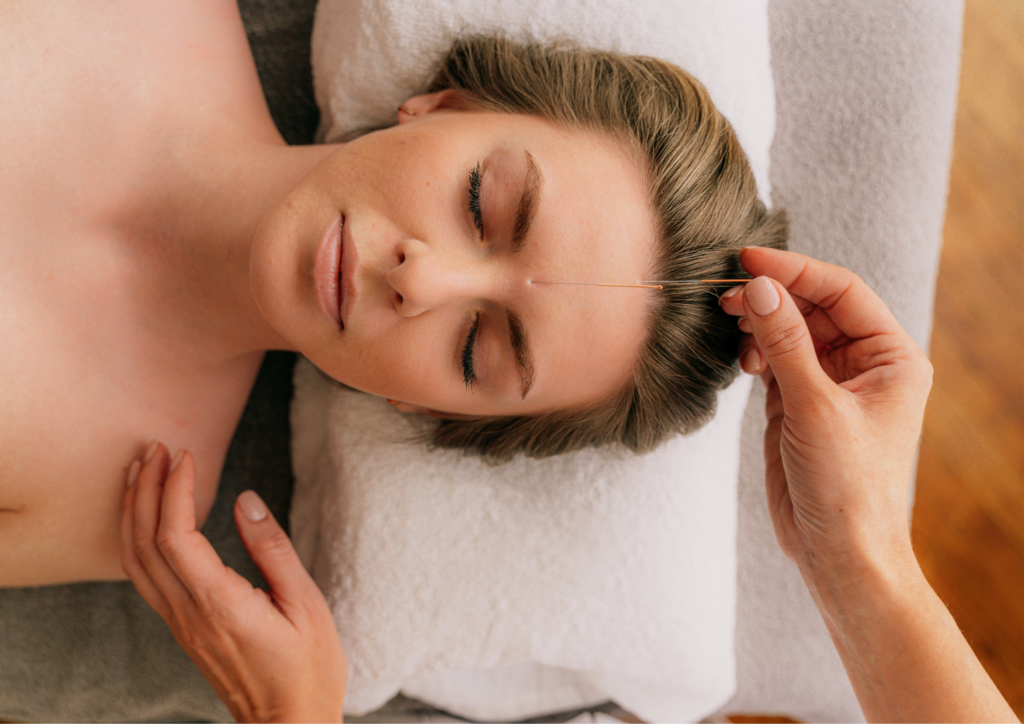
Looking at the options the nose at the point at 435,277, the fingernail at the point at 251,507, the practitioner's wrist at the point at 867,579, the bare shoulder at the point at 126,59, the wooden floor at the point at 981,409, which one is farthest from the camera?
the wooden floor at the point at 981,409

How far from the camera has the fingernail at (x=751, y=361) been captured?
4.35 feet

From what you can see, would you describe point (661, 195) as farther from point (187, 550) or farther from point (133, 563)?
point (133, 563)

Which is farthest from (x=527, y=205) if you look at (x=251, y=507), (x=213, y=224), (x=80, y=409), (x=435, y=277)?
(x=80, y=409)

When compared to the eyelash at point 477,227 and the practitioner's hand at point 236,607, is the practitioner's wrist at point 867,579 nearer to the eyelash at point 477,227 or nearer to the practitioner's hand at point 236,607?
the eyelash at point 477,227

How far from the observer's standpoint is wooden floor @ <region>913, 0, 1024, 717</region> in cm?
203

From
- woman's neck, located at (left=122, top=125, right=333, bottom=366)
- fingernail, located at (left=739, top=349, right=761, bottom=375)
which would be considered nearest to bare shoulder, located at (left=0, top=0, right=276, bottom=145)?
woman's neck, located at (left=122, top=125, right=333, bottom=366)

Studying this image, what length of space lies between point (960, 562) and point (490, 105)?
204 centimetres

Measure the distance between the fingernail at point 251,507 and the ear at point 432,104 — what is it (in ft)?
3.16

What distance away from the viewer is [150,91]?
145cm

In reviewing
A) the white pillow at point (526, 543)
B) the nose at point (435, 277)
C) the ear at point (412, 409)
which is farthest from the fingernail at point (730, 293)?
the ear at point (412, 409)

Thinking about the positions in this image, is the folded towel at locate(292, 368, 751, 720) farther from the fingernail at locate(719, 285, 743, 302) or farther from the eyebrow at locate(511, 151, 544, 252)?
the eyebrow at locate(511, 151, 544, 252)

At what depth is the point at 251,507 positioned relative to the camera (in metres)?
1.54

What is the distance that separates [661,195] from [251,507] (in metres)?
1.19

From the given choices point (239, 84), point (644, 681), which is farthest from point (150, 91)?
point (644, 681)
